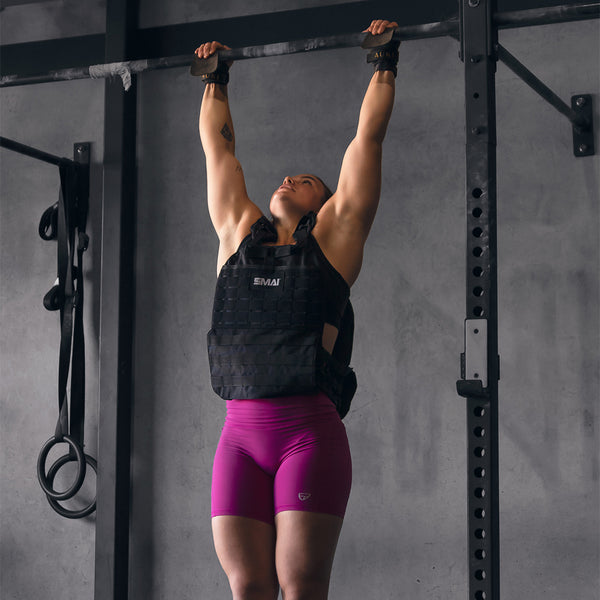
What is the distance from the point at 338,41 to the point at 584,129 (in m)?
1.54

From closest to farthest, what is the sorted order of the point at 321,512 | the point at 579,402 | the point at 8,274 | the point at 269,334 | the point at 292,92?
the point at 321,512 → the point at 269,334 → the point at 579,402 → the point at 292,92 → the point at 8,274

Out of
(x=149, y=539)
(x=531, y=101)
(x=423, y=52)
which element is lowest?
(x=149, y=539)

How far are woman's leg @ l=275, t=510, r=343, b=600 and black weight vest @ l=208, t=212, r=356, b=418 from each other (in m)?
0.43

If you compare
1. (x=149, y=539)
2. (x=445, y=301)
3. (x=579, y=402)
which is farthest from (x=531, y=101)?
(x=149, y=539)

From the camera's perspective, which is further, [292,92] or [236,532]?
[292,92]

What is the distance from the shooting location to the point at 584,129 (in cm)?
410

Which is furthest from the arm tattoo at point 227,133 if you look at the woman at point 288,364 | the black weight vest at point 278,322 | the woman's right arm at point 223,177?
the black weight vest at point 278,322

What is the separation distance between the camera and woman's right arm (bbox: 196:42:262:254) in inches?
130

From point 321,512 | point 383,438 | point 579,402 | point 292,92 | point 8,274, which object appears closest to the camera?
point 321,512

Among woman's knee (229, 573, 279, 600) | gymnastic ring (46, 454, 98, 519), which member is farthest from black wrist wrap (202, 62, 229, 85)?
gymnastic ring (46, 454, 98, 519)

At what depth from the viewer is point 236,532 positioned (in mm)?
2850

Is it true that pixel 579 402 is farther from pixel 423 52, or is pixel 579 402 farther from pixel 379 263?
pixel 423 52

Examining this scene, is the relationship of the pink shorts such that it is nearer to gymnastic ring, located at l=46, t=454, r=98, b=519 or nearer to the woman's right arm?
the woman's right arm

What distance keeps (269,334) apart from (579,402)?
71.3 inches
